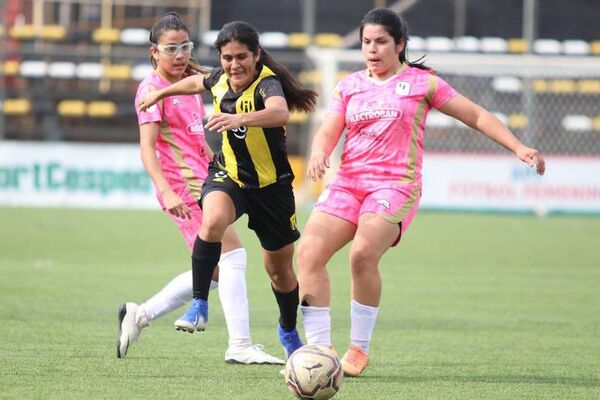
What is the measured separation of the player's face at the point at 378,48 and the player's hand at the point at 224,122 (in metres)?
0.91

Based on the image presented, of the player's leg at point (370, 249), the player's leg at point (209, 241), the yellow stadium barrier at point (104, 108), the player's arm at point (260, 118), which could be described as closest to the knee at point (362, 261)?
the player's leg at point (370, 249)

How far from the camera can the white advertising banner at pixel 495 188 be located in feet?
68.3

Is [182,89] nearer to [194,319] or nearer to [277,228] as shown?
[277,228]

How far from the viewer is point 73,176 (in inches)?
819

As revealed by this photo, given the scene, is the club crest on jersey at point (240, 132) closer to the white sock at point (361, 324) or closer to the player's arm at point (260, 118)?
the player's arm at point (260, 118)

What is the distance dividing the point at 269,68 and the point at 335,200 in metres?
0.79

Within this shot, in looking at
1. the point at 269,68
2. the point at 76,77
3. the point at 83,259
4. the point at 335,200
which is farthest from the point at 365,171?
the point at 76,77

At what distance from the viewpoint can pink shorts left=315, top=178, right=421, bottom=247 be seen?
269 inches

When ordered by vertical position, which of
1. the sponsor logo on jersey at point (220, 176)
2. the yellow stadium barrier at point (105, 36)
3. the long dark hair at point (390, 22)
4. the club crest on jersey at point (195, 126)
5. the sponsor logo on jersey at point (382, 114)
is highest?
the yellow stadium barrier at point (105, 36)

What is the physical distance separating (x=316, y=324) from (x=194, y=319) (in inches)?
26.7

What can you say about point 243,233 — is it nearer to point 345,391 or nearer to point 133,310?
point 133,310

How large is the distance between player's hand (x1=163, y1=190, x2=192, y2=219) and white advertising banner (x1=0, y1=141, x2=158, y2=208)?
13653 millimetres

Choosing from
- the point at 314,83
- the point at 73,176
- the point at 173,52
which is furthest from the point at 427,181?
the point at 173,52

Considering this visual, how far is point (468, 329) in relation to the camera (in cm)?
895
